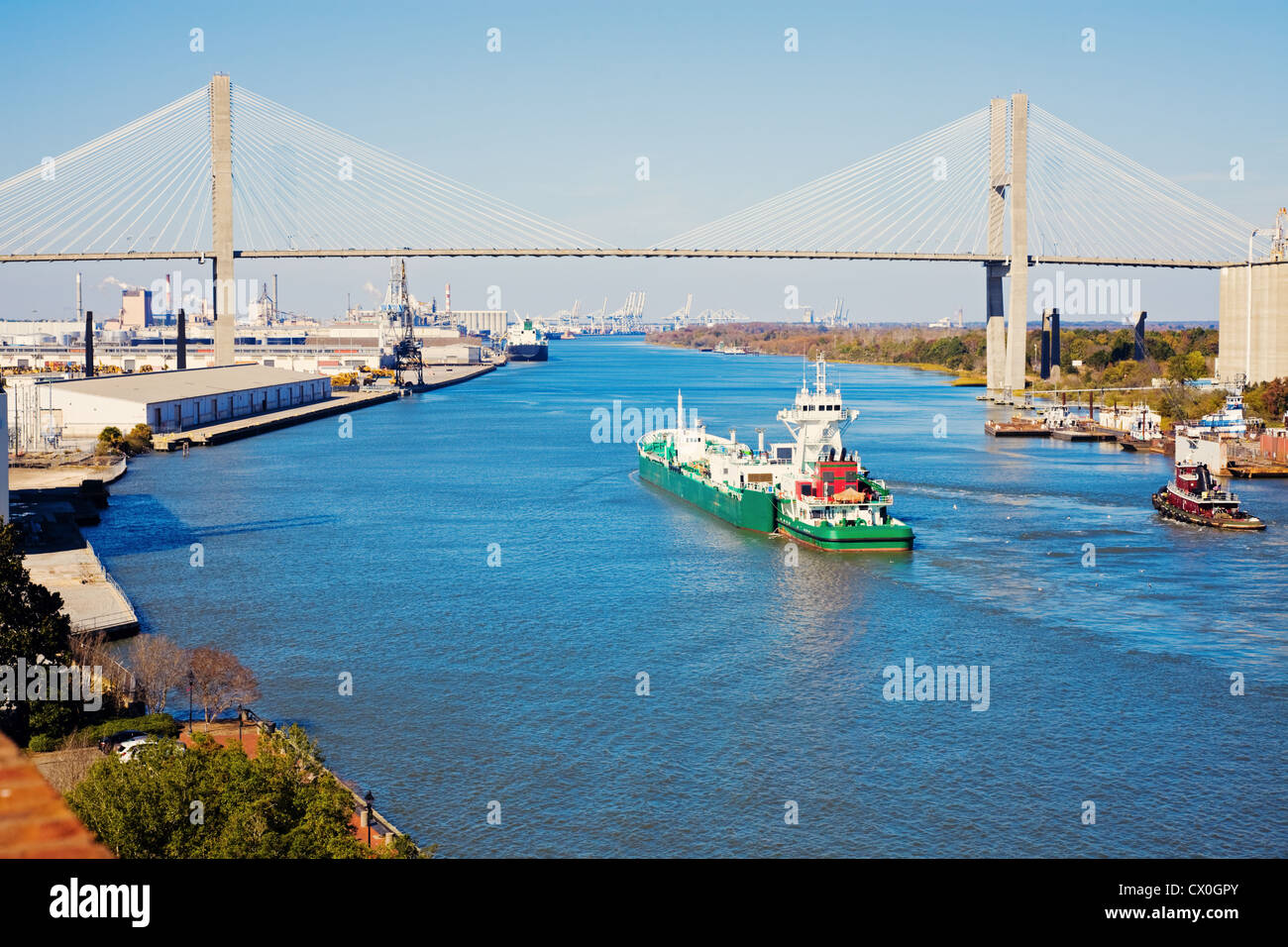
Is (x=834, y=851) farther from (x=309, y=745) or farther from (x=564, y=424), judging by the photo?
(x=564, y=424)

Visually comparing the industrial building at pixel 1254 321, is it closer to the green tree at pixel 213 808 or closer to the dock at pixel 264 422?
the dock at pixel 264 422

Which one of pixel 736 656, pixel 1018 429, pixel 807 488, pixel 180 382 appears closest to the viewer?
pixel 736 656

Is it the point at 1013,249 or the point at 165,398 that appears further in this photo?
the point at 1013,249

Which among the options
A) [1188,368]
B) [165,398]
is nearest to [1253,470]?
[1188,368]

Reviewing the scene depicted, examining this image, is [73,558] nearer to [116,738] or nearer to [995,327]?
[116,738]

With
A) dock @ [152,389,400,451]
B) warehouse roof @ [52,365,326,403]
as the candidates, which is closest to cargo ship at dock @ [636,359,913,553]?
dock @ [152,389,400,451]
